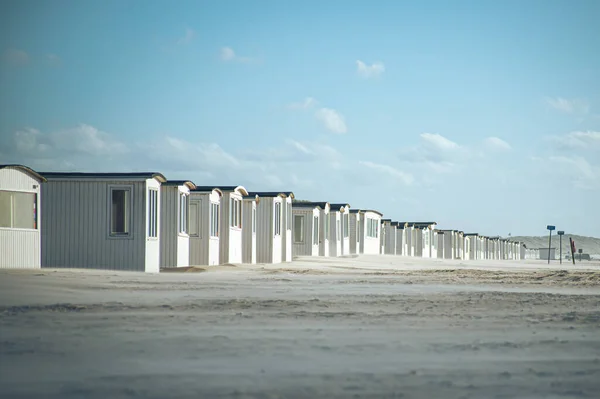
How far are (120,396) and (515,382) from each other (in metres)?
3.09

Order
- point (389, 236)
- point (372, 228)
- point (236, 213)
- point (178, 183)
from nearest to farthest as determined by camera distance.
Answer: point (178, 183)
point (236, 213)
point (372, 228)
point (389, 236)

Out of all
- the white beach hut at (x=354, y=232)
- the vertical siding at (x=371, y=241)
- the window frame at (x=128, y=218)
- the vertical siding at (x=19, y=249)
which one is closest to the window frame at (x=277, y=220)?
the window frame at (x=128, y=218)

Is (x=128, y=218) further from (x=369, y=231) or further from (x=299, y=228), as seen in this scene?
(x=369, y=231)

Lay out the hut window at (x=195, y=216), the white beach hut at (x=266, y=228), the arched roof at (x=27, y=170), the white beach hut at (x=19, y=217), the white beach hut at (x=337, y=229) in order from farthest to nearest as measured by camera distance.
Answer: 1. the white beach hut at (x=337, y=229)
2. the white beach hut at (x=266, y=228)
3. the hut window at (x=195, y=216)
4. the arched roof at (x=27, y=170)
5. the white beach hut at (x=19, y=217)

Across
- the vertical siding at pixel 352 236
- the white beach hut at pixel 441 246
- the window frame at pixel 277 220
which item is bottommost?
the white beach hut at pixel 441 246

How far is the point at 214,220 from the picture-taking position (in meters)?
32.1

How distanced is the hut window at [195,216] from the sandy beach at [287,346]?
1595 cm

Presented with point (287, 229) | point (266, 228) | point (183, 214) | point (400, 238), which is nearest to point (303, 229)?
point (287, 229)

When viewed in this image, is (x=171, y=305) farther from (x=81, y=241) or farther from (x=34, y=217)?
(x=81, y=241)

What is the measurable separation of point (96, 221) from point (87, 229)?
39 cm

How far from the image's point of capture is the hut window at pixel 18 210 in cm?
2288

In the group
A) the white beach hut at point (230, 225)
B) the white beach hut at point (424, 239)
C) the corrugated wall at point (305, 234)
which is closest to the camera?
the white beach hut at point (230, 225)

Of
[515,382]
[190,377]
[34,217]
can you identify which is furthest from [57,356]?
[34,217]

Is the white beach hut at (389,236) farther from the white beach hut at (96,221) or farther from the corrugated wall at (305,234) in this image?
the white beach hut at (96,221)
